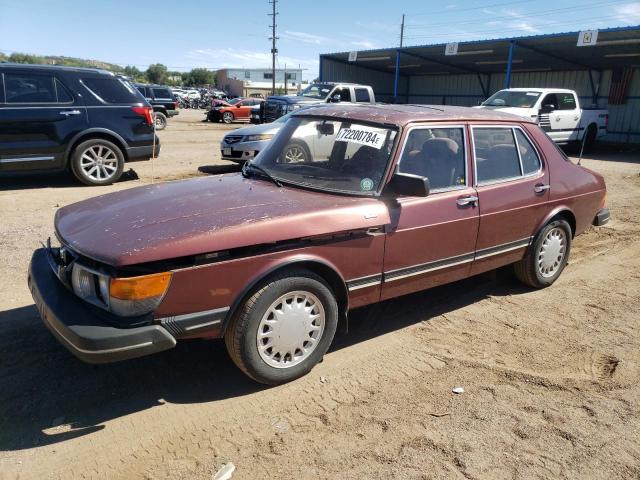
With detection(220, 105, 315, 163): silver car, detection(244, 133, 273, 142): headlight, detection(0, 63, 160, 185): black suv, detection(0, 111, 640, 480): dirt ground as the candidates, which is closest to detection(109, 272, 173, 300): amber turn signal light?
detection(0, 111, 640, 480): dirt ground

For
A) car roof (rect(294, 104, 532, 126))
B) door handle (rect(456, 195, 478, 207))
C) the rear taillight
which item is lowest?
door handle (rect(456, 195, 478, 207))

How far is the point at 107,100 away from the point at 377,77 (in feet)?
90.7

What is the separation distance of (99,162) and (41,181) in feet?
4.51

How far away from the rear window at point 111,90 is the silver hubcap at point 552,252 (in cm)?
731

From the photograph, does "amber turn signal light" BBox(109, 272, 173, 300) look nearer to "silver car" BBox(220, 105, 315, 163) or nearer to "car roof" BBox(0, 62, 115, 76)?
"car roof" BBox(0, 62, 115, 76)

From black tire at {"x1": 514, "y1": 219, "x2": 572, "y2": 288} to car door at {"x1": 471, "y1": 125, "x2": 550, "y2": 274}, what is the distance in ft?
0.42

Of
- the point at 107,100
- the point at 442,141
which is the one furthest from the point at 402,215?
the point at 107,100

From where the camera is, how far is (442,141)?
3.96 meters

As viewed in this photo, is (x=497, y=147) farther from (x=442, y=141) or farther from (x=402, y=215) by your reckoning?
(x=402, y=215)

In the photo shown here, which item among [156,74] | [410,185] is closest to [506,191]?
[410,185]

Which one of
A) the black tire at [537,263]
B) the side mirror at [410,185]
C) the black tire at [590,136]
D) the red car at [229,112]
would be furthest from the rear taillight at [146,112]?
the red car at [229,112]

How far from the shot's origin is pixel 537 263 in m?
4.83

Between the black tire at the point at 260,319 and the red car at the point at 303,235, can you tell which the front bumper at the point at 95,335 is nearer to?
the red car at the point at 303,235

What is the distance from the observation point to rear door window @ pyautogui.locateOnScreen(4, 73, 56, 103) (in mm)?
7934
